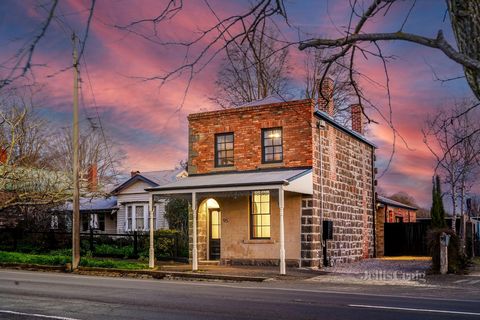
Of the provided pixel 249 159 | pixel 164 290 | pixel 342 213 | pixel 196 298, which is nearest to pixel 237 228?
pixel 249 159

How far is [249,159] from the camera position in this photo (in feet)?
80.0

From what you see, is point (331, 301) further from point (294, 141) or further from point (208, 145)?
point (208, 145)

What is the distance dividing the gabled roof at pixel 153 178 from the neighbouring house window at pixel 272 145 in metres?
16.2

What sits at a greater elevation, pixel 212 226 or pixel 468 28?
pixel 468 28

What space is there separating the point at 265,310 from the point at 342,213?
16186 millimetres

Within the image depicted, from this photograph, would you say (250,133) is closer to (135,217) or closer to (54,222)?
(135,217)

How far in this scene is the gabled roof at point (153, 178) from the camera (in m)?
39.8

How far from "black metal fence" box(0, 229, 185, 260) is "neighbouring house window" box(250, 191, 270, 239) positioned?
15.4 feet

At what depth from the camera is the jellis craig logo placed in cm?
1898

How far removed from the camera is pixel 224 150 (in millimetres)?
25234

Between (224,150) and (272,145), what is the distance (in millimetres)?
2334

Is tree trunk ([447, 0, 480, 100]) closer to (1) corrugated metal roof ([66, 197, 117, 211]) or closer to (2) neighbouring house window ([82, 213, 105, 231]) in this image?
(1) corrugated metal roof ([66, 197, 117, 211])

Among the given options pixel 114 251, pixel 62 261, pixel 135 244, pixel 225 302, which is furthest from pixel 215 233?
pixel 225 302

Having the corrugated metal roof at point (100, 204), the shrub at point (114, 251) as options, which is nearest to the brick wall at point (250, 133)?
the shrub at point (114, 251)
